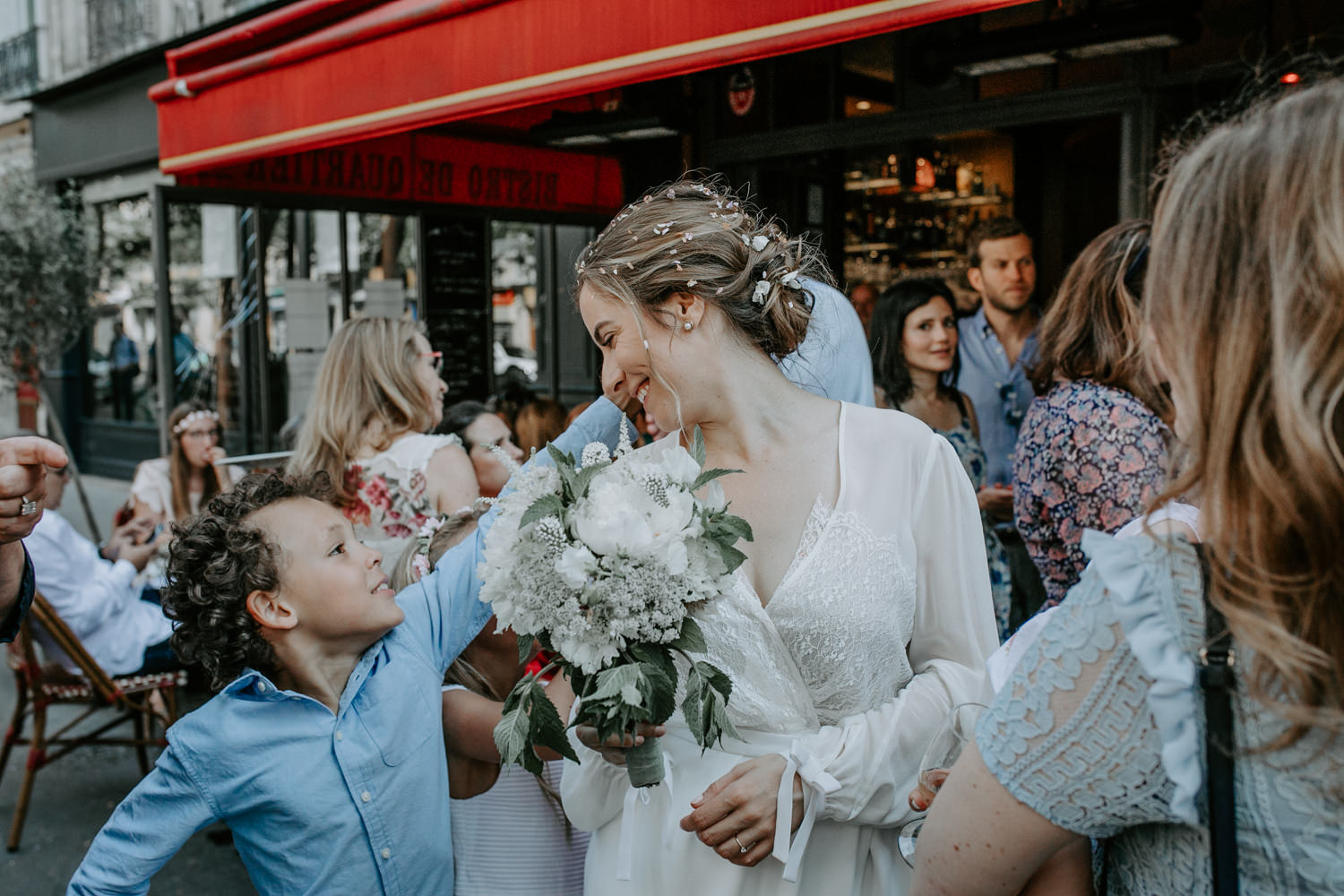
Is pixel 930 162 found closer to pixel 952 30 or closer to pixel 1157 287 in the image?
pixel 952 30

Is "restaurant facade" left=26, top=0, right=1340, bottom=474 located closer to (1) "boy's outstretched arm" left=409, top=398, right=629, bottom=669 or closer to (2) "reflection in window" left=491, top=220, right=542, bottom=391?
(2) "reflection in window" left=491, top=220, right=542, bottom=391

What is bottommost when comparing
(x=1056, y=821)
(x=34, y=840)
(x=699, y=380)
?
(x=34, y=840)

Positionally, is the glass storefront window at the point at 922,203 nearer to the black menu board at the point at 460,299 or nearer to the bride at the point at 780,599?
the black menu board at the point at 460,299

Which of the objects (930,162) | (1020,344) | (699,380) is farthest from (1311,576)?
(930,162)

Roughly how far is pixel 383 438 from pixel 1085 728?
2943mm

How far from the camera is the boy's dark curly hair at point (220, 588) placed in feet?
6.14

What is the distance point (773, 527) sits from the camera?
174cm

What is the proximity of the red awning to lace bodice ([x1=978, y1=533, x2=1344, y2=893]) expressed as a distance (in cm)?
173

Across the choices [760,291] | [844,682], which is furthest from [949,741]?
[760,291]

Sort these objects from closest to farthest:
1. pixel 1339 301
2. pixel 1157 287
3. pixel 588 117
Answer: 1. pixel 1339 301
2. pixel 1157 287
3. pixel 588 117

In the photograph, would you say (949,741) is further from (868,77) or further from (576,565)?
(868,77)

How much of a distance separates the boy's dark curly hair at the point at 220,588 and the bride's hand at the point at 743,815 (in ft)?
2.95

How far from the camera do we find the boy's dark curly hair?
187cm

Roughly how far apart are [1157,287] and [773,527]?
866 mm
